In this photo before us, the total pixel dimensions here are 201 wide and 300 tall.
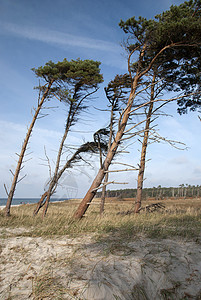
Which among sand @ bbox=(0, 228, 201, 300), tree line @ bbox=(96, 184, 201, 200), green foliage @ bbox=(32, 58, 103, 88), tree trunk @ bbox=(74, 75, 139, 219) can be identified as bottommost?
tree line @ bbox=(96, 184, 201, 200)

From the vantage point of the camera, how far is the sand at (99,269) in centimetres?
259

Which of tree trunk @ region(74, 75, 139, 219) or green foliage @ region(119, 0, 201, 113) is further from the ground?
green foliage @ region(119, 0, 201, 113)

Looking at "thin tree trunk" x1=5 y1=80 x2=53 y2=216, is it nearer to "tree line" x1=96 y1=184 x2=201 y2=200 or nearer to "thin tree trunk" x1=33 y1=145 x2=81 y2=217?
"thin tree trunk" x1=33 y1=145 x2=81 y2=217

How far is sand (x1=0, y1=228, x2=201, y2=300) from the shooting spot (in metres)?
2.59

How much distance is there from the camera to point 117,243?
4445 millimetres

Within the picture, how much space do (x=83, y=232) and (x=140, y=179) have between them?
722 centimetres

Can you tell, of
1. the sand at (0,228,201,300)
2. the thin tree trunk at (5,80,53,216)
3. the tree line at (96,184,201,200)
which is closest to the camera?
the sand at (0,228,201,300)

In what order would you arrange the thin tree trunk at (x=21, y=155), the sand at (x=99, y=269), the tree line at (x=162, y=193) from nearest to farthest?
the sand at (x=99, y=269)
the thin tree trunk at (x=21, y=155)
the tree line at (x=162, y=193)

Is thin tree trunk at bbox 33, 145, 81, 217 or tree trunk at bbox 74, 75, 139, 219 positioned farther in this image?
thin tree trunk at bbox 33, 145, 81, 217

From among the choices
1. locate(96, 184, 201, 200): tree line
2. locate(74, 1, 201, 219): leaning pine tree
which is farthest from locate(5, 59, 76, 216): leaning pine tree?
locate(96, 184, 201, 200): tree line

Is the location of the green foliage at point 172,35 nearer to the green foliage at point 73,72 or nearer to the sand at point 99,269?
the green foliage at point 73,72

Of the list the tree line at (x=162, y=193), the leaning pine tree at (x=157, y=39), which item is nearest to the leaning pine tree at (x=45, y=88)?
the leaning pine tree at (x=157, y=39)

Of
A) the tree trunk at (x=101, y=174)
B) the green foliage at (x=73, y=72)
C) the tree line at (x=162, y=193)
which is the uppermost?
the green foliage at (x=73, y=72)

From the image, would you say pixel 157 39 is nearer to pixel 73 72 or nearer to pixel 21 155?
pixel 73 72
